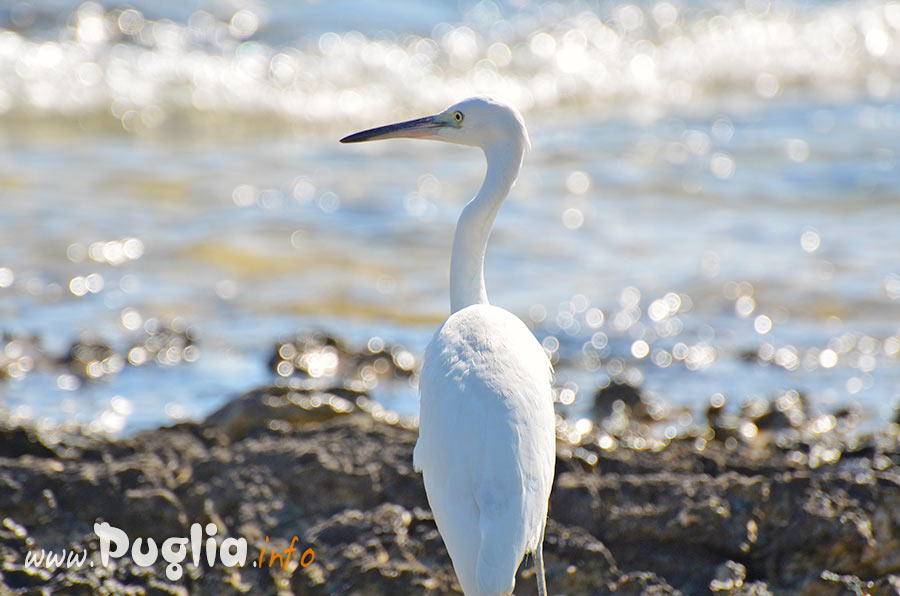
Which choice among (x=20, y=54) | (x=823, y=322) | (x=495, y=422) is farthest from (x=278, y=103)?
(x=495, y=422)

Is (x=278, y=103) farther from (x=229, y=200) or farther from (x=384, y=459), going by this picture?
(x=384, y=459)

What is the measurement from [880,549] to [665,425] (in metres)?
1.95

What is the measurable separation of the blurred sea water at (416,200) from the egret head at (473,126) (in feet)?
6.93

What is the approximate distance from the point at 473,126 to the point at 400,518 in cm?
142

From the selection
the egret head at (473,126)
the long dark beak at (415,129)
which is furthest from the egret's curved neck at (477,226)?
the long dark beak at (415,129)

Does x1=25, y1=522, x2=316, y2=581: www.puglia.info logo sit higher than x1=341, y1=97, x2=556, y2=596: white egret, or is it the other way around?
x1=341, y1=97, x2=556, y2=596: white egret

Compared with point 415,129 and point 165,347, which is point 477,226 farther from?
point 165,347

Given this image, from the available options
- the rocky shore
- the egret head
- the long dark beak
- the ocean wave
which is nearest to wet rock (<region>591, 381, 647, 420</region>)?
the rocky shore

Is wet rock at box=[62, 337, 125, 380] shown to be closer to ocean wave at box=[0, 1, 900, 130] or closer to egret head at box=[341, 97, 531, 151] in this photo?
egret head at box=[341, 97, 531, 151]

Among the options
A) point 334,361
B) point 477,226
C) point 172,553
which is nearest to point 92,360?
point 334,361

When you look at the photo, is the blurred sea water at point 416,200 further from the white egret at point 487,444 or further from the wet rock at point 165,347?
the white egret at point 487,444

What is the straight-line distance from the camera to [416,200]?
935 cm

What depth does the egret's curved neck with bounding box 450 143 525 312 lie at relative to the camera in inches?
A: 149

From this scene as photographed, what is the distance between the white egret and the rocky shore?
0.45 meters
